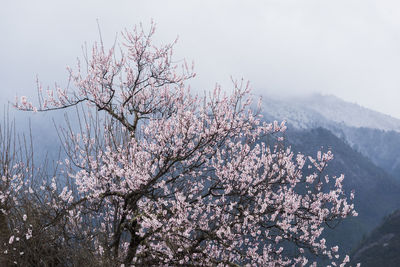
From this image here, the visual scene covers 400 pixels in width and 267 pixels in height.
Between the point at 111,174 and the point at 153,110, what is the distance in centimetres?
370

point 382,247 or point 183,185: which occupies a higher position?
point 183,185

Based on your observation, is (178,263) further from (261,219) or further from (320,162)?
(320,162)

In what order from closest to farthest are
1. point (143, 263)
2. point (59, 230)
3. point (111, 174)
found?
point (59, 230)
point (111, 174)
point (143, 263)

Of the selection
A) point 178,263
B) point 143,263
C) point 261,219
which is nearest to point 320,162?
point 261,219

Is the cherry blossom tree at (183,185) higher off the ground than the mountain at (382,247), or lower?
higher

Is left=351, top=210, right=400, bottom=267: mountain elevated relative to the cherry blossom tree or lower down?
lower down

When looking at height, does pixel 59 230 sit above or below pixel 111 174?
below

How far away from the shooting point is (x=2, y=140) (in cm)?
1244

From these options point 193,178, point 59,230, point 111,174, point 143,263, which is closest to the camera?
point 59,230

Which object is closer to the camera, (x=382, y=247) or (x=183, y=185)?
(x=183, y=185)

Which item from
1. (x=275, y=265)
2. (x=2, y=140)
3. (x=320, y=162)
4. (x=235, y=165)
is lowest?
(x=275, y=265)

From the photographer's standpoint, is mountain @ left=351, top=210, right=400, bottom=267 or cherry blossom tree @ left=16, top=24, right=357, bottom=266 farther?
mountain @ left=351, top=210, right=400, bottom=267

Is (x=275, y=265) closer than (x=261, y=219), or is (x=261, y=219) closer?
(x=261, y=219)

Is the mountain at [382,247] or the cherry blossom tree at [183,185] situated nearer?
the cherry blossom tree at [183,185]
